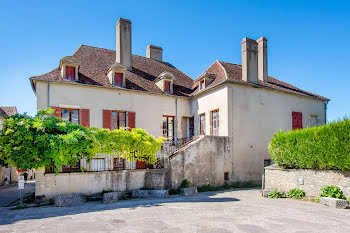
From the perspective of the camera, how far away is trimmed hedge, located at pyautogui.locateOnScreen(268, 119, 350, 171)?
32.6ft

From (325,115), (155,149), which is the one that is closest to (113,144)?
(155,149)

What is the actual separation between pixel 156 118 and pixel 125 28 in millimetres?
6672

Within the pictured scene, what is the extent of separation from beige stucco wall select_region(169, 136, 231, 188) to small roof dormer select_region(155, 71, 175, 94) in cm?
453

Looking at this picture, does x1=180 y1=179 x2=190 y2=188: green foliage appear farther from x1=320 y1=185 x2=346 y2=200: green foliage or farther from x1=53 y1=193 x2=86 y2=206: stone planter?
x1=320 y1=185 x2=346 y2=200: green foliage

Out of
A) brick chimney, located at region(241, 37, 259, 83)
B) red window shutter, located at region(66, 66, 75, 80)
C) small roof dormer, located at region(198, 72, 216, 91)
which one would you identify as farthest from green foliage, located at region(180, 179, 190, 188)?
red window shutter, located at region(66, 66, 75, 80)

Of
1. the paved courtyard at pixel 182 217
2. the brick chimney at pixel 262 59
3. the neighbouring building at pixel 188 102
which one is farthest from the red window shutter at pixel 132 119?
the brick chimney at pixel 262 59

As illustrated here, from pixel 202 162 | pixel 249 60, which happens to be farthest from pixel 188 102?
pixel 202 162

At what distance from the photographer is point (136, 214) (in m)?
8.33

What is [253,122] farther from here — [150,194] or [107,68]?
[107,68]

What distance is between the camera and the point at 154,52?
2217 centimetres

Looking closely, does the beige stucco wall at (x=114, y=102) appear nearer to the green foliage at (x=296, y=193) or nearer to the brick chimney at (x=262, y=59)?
the brick chimney at (x=262, y=59)

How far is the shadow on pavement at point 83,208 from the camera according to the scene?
8.22 m

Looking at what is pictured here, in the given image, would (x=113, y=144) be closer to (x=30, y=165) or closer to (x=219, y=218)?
(x=30, y=165)

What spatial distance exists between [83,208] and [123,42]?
39.0 feet
